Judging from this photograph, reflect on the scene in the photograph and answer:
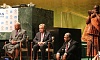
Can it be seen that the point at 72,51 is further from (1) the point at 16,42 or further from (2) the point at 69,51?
(1) the point at 16,42

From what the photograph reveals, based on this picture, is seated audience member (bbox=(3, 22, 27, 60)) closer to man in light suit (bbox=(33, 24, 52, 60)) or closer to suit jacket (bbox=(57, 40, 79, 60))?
man in light suit (bbox=(33, 24, 52, 60))

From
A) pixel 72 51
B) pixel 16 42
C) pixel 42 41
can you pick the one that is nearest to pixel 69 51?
pixel 72 51

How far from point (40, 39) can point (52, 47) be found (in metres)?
0.39

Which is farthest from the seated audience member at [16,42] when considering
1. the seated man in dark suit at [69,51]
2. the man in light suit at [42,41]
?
the seated man in dark suit at [69,51]

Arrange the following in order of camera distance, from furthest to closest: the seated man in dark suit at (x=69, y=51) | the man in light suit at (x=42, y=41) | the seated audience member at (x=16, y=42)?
the seated audience member at (x=16, y=42) < the man in light suit at (x=42, y=41) < the seated man in dark suit at (x=69, y=51)

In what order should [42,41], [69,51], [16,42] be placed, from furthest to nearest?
[16,42] → [42,41] → [69,51]

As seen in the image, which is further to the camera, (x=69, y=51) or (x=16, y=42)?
(x=16, y=42)

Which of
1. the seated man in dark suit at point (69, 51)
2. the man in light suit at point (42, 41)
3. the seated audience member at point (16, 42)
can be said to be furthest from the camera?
the seated audience member at point (16, 42)

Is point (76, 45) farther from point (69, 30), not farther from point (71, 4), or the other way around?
point (71, 4)

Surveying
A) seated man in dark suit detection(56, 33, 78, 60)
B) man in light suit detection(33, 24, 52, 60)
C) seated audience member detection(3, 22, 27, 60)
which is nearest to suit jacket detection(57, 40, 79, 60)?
seated man in dark suit detection(56, 33, 78, 60)

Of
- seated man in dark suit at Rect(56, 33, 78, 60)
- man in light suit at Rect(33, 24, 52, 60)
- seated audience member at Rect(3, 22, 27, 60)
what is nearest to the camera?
seated man in dark suit at Rect(56, 33, 78, 60)

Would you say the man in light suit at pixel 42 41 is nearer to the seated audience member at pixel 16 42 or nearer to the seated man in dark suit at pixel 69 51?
the seated audience member at pixel 16 42

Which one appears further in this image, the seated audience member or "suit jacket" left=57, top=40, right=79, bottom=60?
the seated audience member

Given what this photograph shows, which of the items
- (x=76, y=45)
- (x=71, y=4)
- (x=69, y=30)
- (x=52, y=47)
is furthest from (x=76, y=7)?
(x=76, y=45)
